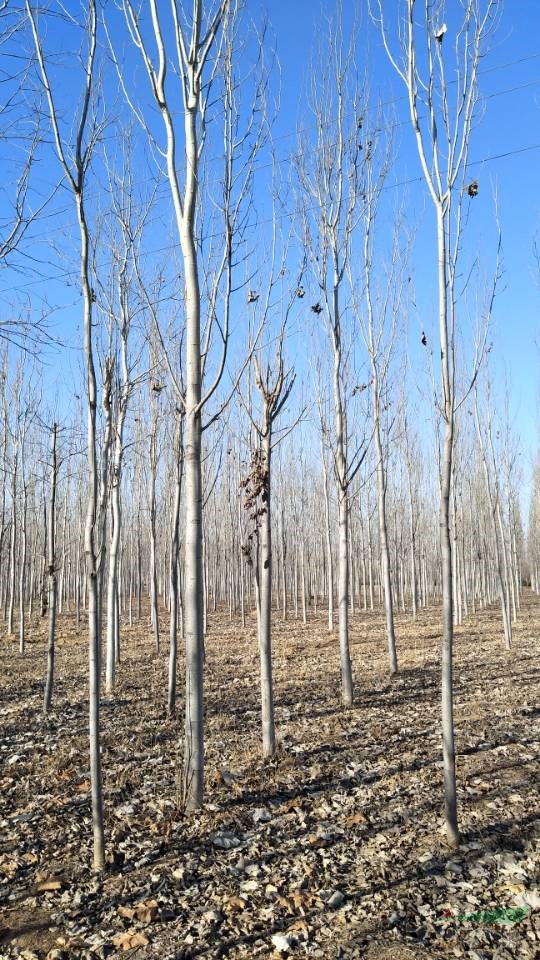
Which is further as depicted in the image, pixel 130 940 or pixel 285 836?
pixel 285 836

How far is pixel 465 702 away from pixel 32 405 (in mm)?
10455

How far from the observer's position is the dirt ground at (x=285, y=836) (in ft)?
8.87

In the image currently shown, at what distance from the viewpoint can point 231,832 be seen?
3.69 meters

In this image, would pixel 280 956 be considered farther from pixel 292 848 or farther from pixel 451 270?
pixel 451 270

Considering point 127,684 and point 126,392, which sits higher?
point 126,392

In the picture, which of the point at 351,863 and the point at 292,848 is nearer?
the point at 351,863

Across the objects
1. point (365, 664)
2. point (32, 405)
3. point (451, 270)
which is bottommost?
point (365, 664)

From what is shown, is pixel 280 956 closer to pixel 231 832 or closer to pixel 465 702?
pixel 231 832

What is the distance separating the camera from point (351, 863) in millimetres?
3244

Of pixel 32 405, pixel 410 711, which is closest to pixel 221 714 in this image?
pixel 410 711

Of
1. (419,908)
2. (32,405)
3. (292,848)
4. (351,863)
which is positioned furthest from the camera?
(32,405)

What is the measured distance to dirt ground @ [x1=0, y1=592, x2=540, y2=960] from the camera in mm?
2703

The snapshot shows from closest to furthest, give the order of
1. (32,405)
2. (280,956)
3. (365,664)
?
1. (280,956)
2. (365,664)
3. (32,405)

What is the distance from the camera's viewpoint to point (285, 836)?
361cm
